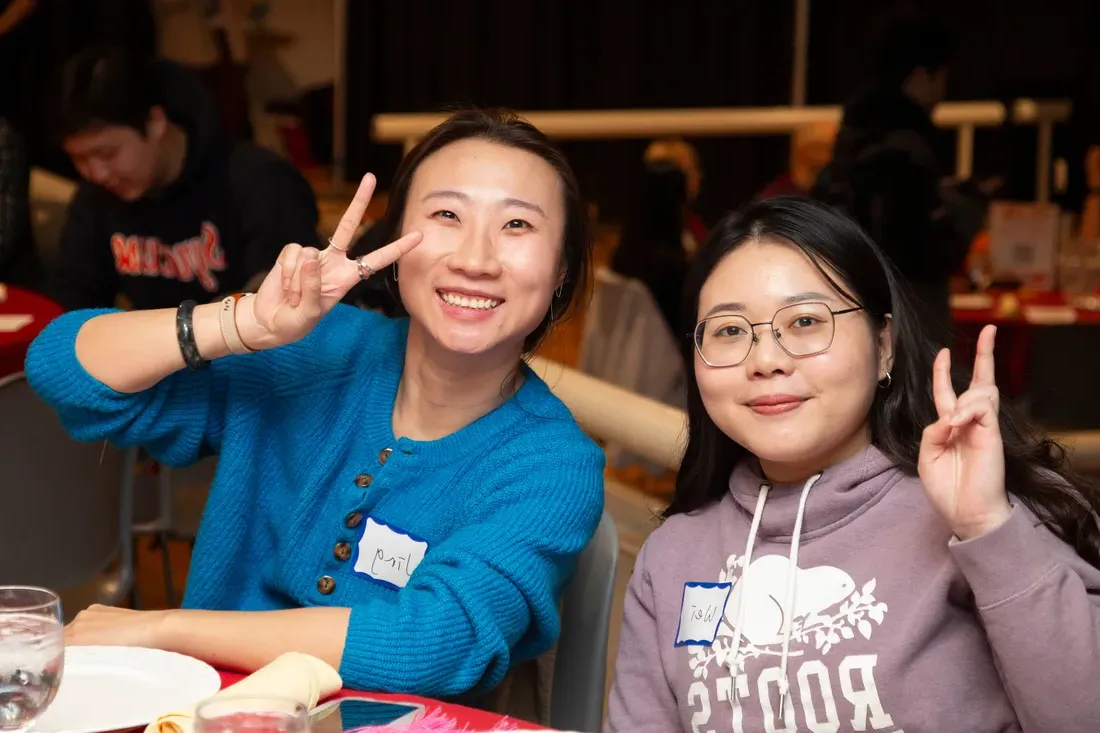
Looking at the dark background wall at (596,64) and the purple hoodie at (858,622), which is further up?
the dark background wall at (596,64)

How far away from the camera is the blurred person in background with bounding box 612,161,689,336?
5.05m

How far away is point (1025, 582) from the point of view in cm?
135

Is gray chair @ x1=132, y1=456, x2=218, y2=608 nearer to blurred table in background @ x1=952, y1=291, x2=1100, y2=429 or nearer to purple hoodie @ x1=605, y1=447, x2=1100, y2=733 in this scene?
purple hoodie @ x1=605, y1=447, x2=1100, y2=733

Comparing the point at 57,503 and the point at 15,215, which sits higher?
the point at 15,215

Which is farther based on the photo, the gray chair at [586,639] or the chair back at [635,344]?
the chair back at [635,344]

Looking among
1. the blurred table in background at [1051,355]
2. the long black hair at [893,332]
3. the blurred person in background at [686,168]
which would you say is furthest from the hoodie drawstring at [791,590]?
the blurred person in background at [686,168]

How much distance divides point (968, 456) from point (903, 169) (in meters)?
1.98

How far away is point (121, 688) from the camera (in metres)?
1.35

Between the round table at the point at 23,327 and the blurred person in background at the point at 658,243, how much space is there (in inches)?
90.2

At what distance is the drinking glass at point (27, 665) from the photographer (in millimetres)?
1147

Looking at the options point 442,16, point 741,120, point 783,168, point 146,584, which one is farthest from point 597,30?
point 146,584

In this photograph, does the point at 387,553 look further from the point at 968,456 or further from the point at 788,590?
the point at 968,456

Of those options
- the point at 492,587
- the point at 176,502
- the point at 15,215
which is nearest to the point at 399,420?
the point at 492,587

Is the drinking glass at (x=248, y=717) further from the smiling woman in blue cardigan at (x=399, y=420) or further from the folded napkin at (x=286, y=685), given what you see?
the smiling woman in blue cardigan at (x=399, y=420)
